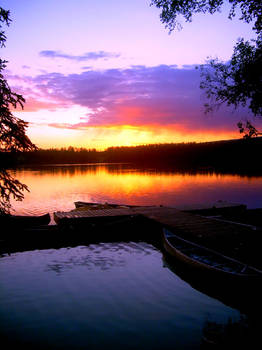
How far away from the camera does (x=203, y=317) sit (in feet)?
27.4

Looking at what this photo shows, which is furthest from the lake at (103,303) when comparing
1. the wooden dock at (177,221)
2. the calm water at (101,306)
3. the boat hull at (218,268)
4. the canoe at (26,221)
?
the canoe at (26,221)

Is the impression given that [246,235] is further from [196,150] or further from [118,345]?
[196,150]

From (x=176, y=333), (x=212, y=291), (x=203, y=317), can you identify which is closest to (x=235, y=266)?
(x=212, y=291)

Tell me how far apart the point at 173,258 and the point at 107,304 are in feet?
14.8

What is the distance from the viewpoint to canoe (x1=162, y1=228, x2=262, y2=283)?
870cm

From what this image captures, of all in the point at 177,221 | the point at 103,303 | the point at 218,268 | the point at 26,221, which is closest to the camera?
the point at 103,303

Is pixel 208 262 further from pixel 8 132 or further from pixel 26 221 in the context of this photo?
pixel 26 221

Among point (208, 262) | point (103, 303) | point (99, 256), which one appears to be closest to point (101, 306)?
point (103, 303)

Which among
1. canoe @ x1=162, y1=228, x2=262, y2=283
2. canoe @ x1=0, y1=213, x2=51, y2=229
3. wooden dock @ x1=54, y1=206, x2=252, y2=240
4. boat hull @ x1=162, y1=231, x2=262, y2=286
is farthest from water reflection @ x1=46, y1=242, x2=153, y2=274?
canoe @ x1=0, y1=213, x2=51, y2=229

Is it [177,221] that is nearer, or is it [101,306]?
[101,306]

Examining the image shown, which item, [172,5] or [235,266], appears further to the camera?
[172,5]

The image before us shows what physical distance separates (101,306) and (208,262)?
4.15 meters

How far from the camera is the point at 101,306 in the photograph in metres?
9.18

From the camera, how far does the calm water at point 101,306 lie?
24.0ft
